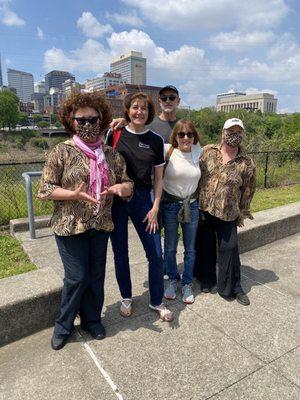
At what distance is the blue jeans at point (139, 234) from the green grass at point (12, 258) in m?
1.37

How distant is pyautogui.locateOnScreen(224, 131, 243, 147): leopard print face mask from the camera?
3.10 metres

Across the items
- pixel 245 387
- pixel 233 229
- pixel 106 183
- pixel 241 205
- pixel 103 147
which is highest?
pixel 103 147

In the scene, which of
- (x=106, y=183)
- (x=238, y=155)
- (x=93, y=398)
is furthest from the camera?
(x=238, y=155)

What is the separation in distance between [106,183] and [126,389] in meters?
1.36

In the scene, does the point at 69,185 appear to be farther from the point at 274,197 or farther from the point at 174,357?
the point at 274,197

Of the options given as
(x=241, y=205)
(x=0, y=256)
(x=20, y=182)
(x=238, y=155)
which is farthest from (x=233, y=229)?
(x=20, y=182)

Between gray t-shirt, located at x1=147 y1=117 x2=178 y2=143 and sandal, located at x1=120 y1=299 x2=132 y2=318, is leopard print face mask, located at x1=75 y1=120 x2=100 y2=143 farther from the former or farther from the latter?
sandal, located at x1=120 y1=299 x2=132 y2=318

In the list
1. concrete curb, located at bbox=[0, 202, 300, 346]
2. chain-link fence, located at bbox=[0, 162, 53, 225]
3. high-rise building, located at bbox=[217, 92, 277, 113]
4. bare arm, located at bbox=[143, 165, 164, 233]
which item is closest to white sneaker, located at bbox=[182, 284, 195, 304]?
bare arm, located at bbox=[143, 165, 164, 233]

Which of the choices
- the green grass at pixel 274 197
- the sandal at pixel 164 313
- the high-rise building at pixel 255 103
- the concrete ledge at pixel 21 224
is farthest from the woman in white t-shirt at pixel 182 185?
the high-rise building at pixel 255 103

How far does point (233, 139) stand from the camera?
3.10 meters

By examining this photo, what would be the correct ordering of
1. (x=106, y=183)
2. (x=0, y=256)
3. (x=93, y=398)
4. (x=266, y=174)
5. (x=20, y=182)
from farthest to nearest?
(x=266, y=174), (x=20, y=182), (x=0, y=256), (x=106, y=183), (x=93, y=398)

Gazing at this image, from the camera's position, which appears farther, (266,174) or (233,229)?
(266,174)

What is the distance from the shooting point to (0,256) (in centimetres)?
413

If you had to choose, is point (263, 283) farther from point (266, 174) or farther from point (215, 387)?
point (266, 174)
